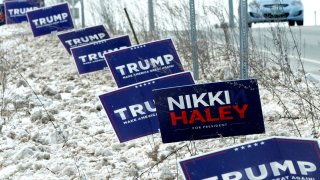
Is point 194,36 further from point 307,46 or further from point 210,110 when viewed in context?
point 307,46

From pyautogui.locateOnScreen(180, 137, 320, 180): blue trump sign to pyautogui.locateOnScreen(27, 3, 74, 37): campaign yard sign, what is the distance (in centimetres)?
1001

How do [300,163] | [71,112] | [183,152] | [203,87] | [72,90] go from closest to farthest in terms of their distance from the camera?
1. [300,163]
2. [203,87]
3. [183,152]
4. [71,112]
5. [72,90]

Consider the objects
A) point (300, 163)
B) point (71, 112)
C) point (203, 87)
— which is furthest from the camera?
point (71, 112)

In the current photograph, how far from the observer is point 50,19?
13578mm

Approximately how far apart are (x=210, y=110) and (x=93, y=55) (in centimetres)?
432

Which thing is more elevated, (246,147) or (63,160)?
(246,147)

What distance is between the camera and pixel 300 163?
11.4 ft

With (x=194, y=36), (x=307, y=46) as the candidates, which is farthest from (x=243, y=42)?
(x=307, y=46)

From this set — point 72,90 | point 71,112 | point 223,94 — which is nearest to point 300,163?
point 223,94

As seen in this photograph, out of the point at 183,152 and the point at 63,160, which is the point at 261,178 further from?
the point at 63,160

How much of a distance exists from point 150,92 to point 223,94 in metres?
0.85

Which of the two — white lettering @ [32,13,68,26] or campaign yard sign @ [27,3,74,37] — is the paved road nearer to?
campaign yard sign @ [27,3,74,37]

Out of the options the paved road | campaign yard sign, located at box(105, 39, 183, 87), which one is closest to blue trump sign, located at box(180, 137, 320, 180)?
campaign yard sign, located at box(105, 39, 183, 87)

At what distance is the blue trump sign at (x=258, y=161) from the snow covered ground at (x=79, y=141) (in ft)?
3.56
